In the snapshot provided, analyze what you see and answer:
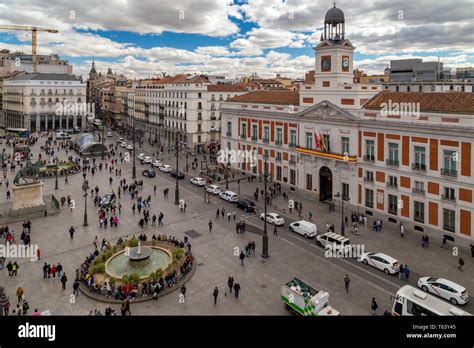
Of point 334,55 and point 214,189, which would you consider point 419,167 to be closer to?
point 334,55

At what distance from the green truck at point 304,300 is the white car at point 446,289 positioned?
760 cm

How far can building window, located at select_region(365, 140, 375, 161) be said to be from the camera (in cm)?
3775

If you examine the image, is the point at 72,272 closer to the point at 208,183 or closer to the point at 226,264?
the point at 226,264

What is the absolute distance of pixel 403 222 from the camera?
34.8 meters

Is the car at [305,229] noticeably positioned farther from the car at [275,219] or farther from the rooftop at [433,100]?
the rooftop at [433,100]

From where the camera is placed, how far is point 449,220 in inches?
1239

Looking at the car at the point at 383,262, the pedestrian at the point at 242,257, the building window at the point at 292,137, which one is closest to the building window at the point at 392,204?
the car at the point at 383,262

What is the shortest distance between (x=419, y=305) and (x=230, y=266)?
12690 mm

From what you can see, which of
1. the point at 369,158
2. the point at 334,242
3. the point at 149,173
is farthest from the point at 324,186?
the point at 149,173

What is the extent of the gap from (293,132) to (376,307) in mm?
29641

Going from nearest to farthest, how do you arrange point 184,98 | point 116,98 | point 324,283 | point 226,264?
point 324,283
point 226,264
point 184,98
point 116,98

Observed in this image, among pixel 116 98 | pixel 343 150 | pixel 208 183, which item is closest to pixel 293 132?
pixel 343 150

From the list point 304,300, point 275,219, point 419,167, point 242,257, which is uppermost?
point 419,167

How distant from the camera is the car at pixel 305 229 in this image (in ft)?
107
